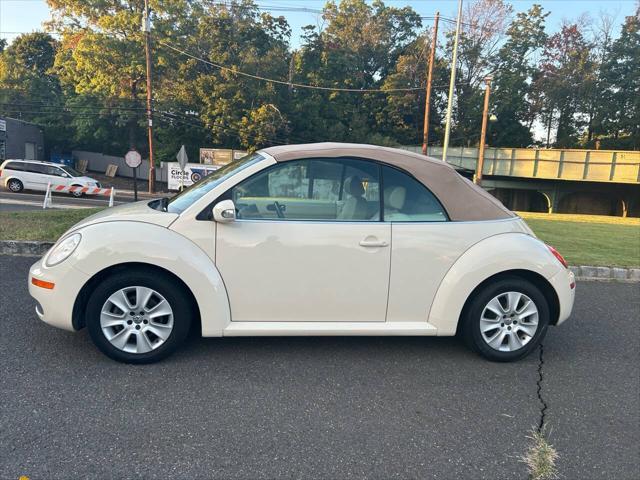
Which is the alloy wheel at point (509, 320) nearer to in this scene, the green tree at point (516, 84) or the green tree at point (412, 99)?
the green tree at point (412, 99)

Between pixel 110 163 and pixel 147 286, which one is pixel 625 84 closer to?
pixel 110 163

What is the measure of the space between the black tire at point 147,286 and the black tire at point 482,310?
2236mm

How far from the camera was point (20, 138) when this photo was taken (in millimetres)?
33625

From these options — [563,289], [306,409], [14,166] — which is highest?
[14,166]

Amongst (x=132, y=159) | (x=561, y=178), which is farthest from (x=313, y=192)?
(x=561, y=178)

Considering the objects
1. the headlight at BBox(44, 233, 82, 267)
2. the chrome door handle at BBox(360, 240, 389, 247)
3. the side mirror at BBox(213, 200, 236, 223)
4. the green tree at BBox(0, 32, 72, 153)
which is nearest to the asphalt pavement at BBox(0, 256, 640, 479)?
the headlight at BBox(44, 233, 82, 267)

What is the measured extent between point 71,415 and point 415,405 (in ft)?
7.16

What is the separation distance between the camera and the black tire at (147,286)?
3215 millimetres

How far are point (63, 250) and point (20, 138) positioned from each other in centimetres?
3766

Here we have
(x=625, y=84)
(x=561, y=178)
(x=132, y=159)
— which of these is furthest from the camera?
(x=625, y=84)

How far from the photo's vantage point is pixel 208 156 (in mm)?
33000

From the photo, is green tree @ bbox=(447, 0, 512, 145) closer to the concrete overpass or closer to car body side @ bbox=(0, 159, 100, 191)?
the concrete overpass

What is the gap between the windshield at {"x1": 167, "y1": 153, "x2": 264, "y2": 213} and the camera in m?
3.52

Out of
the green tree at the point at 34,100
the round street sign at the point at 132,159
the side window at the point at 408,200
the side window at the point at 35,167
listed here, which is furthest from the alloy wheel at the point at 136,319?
the green tree at the point at 34,100
